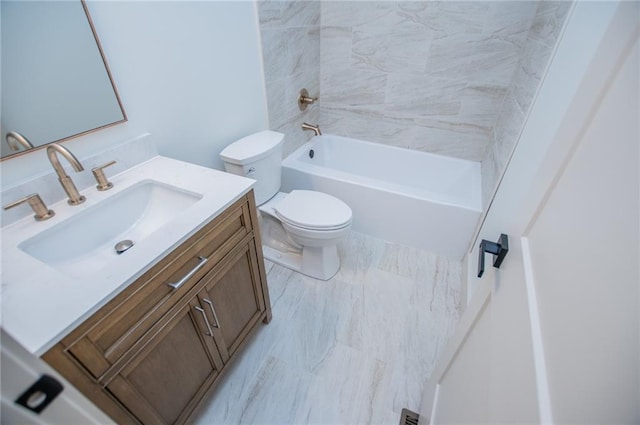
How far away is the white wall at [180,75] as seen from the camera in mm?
976

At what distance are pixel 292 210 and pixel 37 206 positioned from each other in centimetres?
101

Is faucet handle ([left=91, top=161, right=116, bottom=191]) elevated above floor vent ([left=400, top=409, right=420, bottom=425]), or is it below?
above

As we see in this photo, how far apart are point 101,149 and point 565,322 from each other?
4.42ft

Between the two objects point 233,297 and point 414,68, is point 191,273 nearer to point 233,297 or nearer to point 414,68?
point 233,297

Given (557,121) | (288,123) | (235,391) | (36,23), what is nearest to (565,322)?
(557,121)

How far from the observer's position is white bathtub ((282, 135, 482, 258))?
1.82m

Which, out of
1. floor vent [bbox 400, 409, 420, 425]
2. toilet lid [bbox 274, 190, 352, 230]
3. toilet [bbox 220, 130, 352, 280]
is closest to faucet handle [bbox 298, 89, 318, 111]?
toilet [bbox 220, 130, 352, 280]

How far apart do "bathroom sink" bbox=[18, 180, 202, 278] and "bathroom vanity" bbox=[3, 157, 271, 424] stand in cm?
1

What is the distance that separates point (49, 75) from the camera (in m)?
0.87

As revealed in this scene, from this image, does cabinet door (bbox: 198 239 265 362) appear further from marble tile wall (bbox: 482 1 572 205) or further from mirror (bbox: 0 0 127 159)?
marble tile wall (bbox: 482 1 572 205)

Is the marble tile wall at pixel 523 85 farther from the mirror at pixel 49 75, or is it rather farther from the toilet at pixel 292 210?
the mirror at pixel 49 75

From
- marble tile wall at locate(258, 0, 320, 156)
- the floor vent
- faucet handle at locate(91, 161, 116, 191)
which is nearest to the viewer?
faucet handle at locate(91, 161, 116, 191)

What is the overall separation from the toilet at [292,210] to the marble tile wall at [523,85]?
0.91 meters

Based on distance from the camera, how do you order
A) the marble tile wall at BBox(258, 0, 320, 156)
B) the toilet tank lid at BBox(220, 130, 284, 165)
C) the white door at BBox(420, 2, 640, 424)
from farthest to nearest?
the marble tile wall at BBox(258, 0, 320, 156), the toilet tank lid at BBox(220, 130, 284, 165), the white door at BBox(420, 2, 640, 424)
